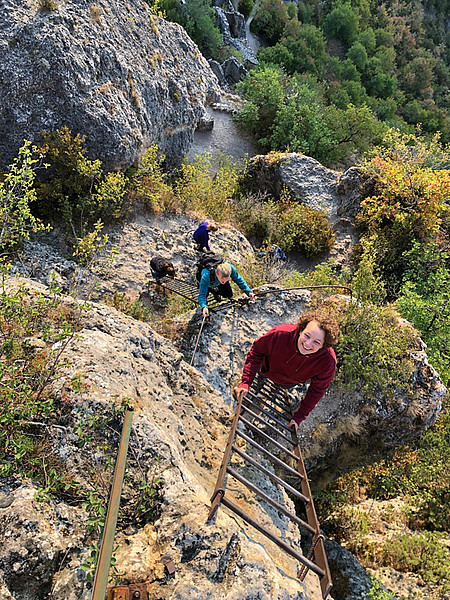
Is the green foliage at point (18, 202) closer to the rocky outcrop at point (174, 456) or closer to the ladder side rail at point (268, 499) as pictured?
the rocky outcrop at point (174, 456)

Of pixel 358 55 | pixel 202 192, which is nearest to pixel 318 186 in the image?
pixel 202 192

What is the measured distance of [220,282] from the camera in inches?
244

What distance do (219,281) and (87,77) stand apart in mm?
6908

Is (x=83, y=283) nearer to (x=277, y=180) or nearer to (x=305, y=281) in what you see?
(x=305, y=281)

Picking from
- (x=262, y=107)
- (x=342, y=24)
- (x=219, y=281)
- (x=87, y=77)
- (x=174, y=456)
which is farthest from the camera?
(x=342, y=24)

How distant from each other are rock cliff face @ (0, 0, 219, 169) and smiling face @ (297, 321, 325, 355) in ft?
27.0

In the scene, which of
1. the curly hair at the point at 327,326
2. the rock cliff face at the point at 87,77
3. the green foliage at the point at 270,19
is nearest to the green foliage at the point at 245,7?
the green foliage at the point at 270,19

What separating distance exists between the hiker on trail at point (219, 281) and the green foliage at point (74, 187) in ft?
13.3

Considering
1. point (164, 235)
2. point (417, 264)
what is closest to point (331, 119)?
point (417, 264)

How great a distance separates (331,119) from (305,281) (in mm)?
14427

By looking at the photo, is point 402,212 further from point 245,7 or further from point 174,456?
point 245,7

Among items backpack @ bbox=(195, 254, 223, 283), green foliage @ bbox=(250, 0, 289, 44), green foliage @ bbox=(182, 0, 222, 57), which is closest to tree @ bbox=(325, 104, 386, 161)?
green foliage @ bbox=(182, 0, 222, 57)

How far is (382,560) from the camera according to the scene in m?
7.70

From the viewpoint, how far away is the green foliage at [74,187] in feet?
27.7
